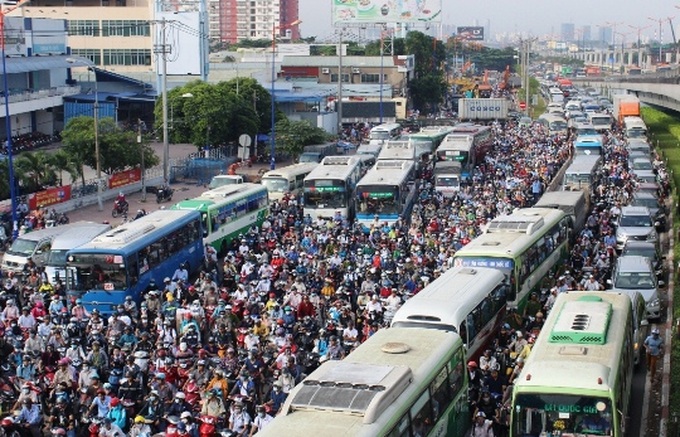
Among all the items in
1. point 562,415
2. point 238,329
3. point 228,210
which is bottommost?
point 238,329

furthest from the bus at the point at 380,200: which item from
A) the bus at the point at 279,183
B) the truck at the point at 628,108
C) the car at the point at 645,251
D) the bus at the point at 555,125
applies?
the truck at the point at 628,108

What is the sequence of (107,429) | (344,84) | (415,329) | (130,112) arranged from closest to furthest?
(107,429), (415,329), (130,112), (344,84)

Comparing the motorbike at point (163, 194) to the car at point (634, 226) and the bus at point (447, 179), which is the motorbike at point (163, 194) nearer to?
the bus at point (447, 179)

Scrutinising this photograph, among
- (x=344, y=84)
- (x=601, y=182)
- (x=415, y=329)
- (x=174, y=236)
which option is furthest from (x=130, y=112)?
(x=415, y=329)

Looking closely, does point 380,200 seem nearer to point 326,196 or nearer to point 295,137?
point 326,196

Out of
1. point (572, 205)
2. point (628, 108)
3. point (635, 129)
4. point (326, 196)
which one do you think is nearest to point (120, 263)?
point (326, 196)

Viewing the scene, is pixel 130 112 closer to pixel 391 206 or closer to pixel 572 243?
pixel 391 206
